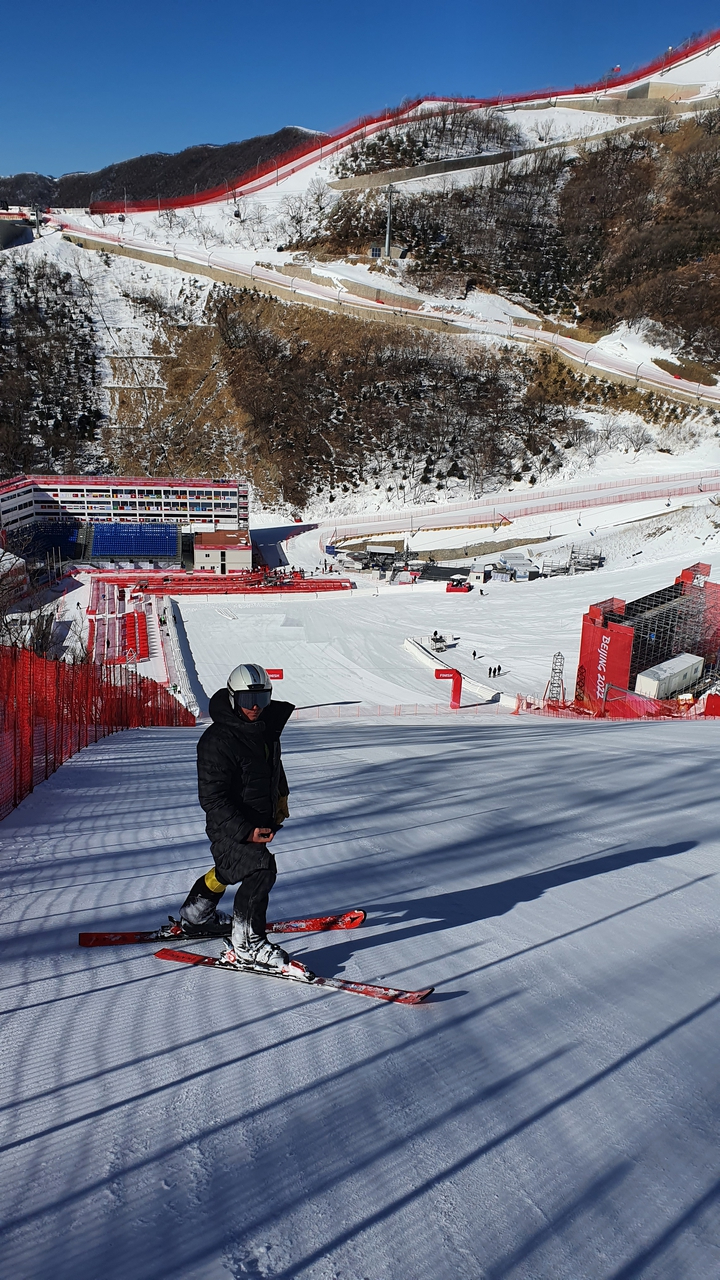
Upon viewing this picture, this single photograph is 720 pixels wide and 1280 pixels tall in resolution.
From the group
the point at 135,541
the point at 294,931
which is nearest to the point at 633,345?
the point at 135,541

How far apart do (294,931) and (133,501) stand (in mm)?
44023

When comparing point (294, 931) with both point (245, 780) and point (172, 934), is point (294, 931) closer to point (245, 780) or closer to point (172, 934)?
point (172, 934)

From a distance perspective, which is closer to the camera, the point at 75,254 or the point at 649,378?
the point at 649,378

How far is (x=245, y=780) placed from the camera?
2.96 m

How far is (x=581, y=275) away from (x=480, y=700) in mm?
55757

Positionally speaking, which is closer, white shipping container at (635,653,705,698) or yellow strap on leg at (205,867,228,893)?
yellow strap on leg at (205,867,228,893)

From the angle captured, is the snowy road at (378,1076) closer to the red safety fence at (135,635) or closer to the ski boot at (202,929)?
the ski boot at (202,929)

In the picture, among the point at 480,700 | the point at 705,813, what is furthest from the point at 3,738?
the point at 480,700

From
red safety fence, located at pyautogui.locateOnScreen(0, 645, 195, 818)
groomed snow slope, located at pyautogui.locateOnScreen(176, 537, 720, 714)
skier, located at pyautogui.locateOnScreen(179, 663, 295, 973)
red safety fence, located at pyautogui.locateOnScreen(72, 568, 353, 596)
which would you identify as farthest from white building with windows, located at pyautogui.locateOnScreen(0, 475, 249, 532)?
skier, located at pyautogui.locateOnScreen(179, 663, 295, 973)

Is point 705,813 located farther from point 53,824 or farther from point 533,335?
point 533,335

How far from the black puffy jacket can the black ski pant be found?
0.09 m

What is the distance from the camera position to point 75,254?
65.2 m

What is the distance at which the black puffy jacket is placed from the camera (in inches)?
115

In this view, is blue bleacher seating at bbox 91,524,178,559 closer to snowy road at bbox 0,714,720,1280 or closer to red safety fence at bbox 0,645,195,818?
red safety fence at bbox 0,645,195,818
